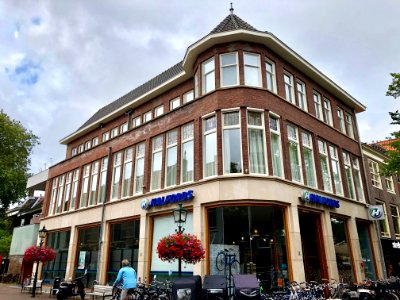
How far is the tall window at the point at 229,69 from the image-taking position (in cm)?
1628

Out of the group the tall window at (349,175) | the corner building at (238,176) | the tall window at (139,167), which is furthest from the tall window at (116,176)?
the tall window at (349,175)

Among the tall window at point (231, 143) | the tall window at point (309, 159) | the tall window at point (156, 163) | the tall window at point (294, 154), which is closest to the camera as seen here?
the tall window at point (231, 143)

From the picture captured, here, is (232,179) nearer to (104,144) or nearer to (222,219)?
(222,219)

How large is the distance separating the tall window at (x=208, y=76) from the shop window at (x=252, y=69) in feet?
5.48

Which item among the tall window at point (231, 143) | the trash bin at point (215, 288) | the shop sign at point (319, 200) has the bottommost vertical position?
the trash bin at point (215, 288)

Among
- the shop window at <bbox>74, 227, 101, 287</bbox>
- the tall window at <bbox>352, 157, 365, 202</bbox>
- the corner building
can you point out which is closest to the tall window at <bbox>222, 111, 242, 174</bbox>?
the corner building

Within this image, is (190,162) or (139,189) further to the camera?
(139,189)

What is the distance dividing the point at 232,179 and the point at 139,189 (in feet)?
24.1

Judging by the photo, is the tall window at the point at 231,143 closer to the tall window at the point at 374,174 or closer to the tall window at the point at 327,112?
the tall window at the point at 327,112

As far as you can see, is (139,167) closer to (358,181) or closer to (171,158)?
(171,158)

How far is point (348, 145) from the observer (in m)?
22.5

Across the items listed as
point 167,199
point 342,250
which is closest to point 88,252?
point 167,199

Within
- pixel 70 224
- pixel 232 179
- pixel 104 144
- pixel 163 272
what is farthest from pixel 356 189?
pixel 70 224

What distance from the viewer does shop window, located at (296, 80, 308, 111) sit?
63.4 feet
